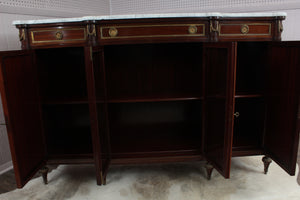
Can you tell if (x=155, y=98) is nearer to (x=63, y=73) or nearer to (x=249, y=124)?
(x=63, y=73)

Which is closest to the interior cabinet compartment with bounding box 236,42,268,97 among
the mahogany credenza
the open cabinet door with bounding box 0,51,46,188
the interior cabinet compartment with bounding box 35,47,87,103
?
the mahogany credenza

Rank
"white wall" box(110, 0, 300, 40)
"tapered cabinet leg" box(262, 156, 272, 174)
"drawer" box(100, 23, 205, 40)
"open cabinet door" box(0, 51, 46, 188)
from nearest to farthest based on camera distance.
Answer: "open cabinet door" box(0, 51, 46, 188) < "drawer" box(100, 23, 205, 40) < "tapered cabinet leg" box(262, 156, 272, 174) < "white wall" box(110, 0, 300, 40)

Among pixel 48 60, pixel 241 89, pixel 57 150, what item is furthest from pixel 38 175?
pixel 241 89

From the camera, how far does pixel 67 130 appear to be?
2.09m

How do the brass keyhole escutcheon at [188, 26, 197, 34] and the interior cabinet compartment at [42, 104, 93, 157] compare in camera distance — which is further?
A: the interior cabinet compartment at [42, 104, 93, 157]

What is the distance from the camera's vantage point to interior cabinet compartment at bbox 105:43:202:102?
1.96 m

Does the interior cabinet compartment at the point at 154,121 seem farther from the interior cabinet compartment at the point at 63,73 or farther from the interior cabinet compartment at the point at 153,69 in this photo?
the interior cabinet compartment at the point at 63,73

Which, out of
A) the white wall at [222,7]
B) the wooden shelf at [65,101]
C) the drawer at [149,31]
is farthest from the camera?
the white wall at [222,7]

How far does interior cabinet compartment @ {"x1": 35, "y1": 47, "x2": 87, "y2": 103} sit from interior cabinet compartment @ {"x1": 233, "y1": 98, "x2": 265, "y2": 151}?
1.23 metres

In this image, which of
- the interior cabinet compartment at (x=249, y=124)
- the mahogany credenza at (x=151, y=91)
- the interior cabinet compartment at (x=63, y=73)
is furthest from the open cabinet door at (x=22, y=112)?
the interior cabinet compartment at (x=249, y=124)

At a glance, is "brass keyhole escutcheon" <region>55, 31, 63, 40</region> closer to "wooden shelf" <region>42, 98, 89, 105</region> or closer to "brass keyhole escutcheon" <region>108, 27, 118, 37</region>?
"brass keyhole escutcheon" <region>108, 27, 118, 37</region>

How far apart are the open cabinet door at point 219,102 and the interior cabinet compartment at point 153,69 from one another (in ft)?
0.89

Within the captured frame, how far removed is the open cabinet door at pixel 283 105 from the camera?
4.88ft

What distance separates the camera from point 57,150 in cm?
184
